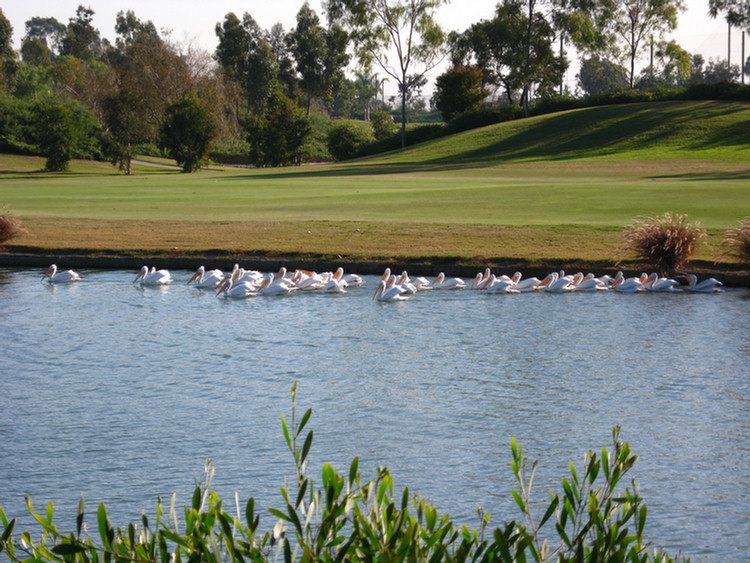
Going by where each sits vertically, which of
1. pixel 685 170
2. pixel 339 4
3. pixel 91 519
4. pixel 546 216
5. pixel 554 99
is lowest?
pixel 91 519

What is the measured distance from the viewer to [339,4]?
70.0 m

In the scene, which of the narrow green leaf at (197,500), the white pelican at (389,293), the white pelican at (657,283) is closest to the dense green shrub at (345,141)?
the white pelican at (657,283)

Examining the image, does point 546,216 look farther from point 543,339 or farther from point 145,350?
point 145,350

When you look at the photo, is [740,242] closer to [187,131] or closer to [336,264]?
[336,264]

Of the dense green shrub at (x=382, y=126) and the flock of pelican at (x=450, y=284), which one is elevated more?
the dense green shrub at (x=382, y=126)

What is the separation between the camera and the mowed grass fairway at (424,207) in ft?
66.2

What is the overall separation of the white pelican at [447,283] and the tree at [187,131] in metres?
47.6

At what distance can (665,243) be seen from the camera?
55.3 ft

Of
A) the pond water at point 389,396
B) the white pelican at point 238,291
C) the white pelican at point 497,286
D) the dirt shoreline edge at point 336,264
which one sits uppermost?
the dirt shoreline edge at point 336,264

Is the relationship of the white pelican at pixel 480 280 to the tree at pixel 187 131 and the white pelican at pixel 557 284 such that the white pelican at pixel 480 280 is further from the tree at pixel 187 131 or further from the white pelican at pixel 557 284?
the tree at pixel 187 131

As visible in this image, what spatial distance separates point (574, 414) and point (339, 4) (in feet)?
215

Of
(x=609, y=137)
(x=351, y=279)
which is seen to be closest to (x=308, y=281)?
(x=351, y=279)

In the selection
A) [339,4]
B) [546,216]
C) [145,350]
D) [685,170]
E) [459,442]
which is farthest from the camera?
[339,4]

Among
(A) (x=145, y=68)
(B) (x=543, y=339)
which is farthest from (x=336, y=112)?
(B) (x=543, y=339)
